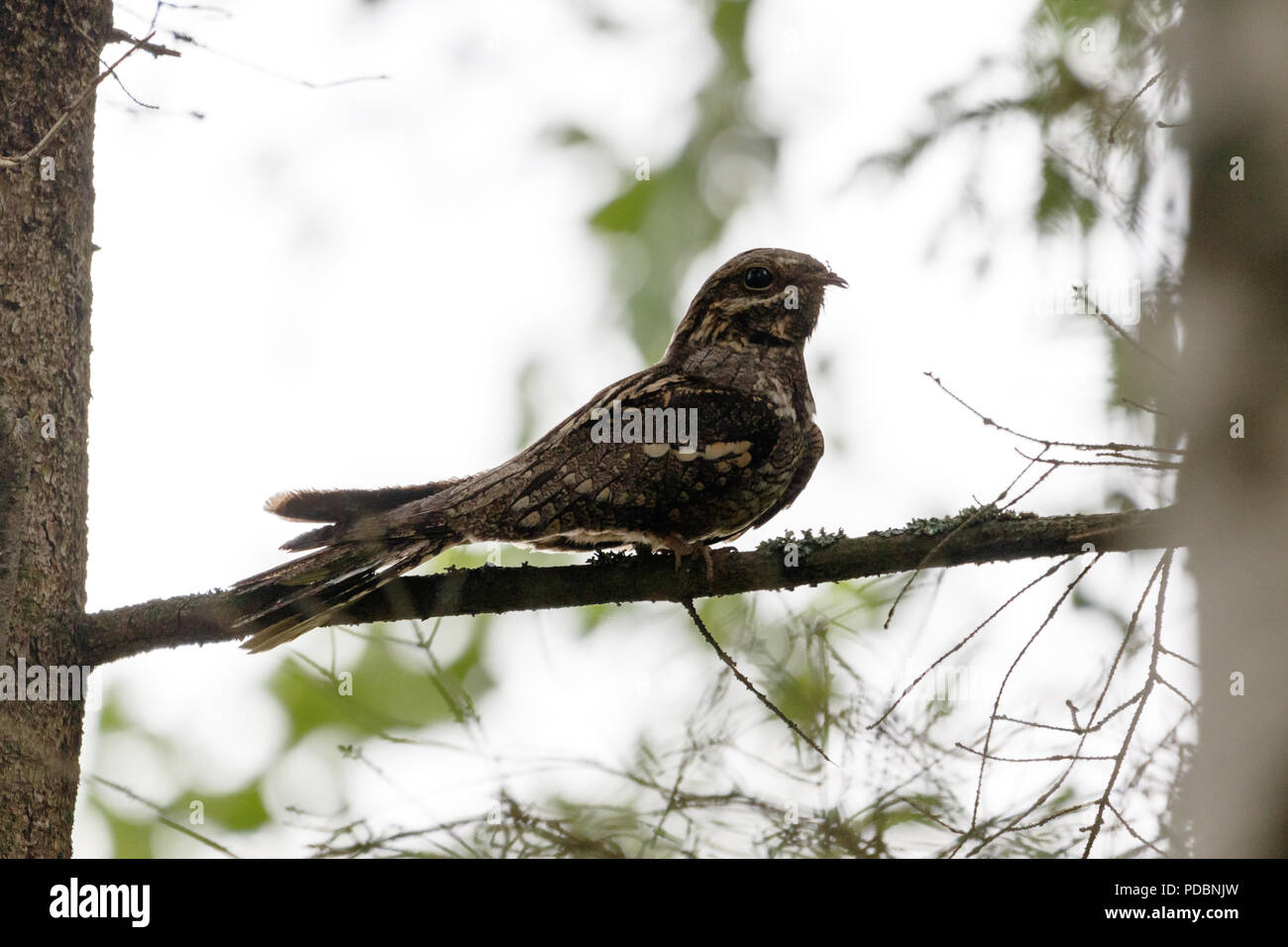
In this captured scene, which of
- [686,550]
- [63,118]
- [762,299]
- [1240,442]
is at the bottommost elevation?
[1240,442]

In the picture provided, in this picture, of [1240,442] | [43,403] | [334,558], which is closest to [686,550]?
[334,558]

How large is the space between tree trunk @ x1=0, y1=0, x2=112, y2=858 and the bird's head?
6.03ft

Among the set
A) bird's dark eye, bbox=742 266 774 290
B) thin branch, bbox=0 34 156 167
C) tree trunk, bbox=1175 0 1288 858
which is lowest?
tree trunk, bbox=1175 0 1288 858

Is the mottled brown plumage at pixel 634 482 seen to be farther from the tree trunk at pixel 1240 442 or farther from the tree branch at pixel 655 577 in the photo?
the tree trunk at pixel 1240 442

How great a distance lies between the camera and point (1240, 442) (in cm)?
198

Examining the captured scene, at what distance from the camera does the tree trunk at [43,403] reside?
2562 millimetres

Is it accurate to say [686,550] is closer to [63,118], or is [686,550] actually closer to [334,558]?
[334,558]

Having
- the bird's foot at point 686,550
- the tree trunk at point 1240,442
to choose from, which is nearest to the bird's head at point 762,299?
the bird's foot at point 686,550

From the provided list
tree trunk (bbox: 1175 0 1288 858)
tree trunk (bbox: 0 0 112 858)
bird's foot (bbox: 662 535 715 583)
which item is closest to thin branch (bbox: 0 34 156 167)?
tree trunk (bbox: 0 0 112 858)

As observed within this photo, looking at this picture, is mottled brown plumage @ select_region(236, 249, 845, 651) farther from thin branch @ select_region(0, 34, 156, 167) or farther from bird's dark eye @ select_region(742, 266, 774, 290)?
thin branch @ select_region(0, 34, 156, 167)

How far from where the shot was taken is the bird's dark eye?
3.87m

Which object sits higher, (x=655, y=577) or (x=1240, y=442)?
(x=655, y=577)

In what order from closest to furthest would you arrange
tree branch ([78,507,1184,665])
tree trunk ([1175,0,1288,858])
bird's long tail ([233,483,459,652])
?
1. tree trunk ([1175,0,1288,858])
2. tree branch ([78,507,1184,665])
3. bird's long tail ([233,483,459,652])

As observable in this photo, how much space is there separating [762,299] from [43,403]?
2134 millimetres
